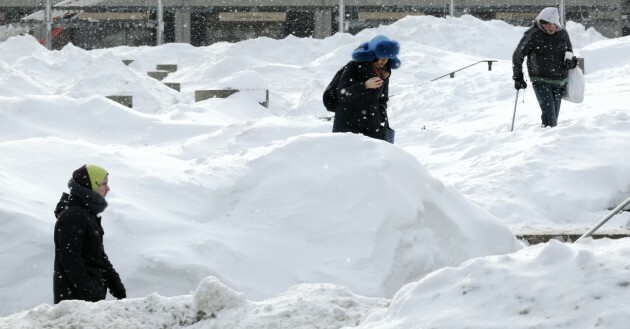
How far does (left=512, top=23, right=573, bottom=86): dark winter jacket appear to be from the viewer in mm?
10633

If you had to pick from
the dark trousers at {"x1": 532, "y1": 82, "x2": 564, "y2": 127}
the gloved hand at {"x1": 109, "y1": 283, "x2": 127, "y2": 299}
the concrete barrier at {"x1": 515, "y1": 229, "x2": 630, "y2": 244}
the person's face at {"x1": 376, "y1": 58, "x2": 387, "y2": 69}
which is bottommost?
the concrete barrier at {"x1": 515, "y1": 229, "x2": 630, "y2": 244}

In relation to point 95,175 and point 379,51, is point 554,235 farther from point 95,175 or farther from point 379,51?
point 95,175

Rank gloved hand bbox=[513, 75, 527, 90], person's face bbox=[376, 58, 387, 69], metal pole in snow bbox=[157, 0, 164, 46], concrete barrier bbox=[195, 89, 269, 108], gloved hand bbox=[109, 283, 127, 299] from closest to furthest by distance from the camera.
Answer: gloved hand bbox=[109, 283, 127, 299] → person's face bbox=[376, 58, 387, 69] → gloved hand bbox=[513, 75, 527, 90] → concrete barrier bbox=[195, 89, 269, 108] → metal pole in snow bbox=[157, 0, 164, 46]

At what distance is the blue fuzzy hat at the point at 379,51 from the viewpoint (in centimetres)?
734

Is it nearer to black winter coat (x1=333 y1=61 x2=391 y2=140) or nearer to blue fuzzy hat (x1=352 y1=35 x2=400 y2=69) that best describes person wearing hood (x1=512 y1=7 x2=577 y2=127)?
black winter coat (x1=333 y1=61 x2=391 y2=140)

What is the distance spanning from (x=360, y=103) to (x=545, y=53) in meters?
3.79

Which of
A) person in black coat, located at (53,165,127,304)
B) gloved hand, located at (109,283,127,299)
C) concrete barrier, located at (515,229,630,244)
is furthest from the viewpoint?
concrete barrier, located at (515,229,630,244)

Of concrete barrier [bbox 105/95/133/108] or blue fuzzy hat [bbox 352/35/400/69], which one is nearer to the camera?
blue fuzzy hat [bbox 352/35/400/69]

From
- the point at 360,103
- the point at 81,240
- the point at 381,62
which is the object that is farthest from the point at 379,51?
the point at 81,240

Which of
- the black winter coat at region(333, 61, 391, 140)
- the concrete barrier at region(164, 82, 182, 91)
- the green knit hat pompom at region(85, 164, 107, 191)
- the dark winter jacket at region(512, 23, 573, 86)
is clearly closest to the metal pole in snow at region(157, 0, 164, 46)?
the concrete barrier at region(164, 82, 182, 91)

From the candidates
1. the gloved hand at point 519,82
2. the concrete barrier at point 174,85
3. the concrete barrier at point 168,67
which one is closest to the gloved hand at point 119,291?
the gloved hand at point 519,82

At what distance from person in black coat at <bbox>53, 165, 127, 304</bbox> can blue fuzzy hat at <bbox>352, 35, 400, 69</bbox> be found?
9.23ft

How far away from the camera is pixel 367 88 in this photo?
7.50 meters

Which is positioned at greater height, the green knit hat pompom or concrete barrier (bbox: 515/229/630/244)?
the green knit hat pompom
